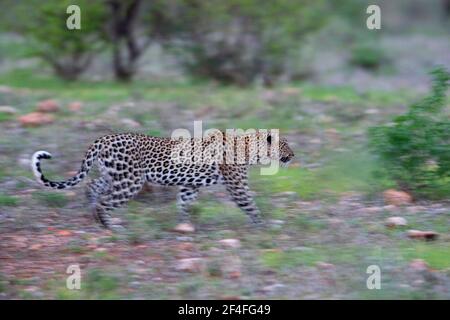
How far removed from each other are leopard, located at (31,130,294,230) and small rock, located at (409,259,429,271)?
178 centimetres

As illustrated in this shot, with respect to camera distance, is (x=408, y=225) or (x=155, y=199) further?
(x=155, y=199)

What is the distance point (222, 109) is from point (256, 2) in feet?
11.7

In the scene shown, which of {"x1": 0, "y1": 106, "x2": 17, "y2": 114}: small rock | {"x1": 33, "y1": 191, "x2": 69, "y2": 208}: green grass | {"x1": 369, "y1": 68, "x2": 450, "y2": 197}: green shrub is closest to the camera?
{"x1": 33, "y1": 191, "x2": 69, "y2": 208}: green grass

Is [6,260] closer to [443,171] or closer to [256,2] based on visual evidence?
[443,171]

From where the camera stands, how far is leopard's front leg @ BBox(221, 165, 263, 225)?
8.87m

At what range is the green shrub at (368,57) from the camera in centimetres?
2002

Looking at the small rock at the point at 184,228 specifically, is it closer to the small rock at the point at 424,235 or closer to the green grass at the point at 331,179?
the green grass at the point at 331,179

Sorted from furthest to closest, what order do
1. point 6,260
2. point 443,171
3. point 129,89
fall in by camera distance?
1. point 129,89
2. point 443,171
3. point 6,260

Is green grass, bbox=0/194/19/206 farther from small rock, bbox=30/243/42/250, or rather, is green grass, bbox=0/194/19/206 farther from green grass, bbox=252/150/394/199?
green grass, bbox=252/150/394/199

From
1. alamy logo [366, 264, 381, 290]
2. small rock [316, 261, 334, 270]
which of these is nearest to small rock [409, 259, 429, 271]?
alamy logo [366, 264, 381, 290]

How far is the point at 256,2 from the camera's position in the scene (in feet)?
52.7

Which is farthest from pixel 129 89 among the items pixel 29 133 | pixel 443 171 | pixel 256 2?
pixel 443 171

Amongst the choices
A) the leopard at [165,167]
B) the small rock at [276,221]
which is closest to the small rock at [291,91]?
the leopard at [165,167]

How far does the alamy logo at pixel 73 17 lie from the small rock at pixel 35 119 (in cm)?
252
